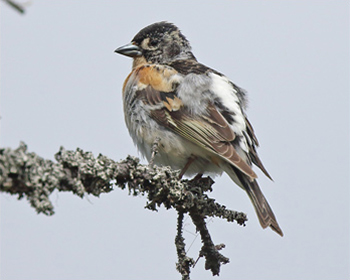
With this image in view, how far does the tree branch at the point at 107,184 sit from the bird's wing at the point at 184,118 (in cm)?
38

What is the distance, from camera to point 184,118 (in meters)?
4.61

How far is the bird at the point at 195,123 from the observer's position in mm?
4344

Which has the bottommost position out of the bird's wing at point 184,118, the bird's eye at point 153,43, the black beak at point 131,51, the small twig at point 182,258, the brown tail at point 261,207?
the small twig at point 182,258

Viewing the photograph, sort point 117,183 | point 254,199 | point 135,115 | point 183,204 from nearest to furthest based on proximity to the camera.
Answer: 1. point 117,183
2. point 183,204
3. point 254,199
4. point 135,115

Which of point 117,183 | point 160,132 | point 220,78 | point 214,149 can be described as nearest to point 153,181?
point 117,183

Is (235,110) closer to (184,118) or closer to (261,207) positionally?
(184,118)

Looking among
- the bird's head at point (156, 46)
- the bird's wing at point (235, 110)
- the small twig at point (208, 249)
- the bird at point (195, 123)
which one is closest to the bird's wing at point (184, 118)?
the bird at point (195, 123)

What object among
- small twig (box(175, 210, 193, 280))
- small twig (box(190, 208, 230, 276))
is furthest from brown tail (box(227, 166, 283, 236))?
small twig (box(175, 210, 193, 280))

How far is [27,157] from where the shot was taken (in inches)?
80.6

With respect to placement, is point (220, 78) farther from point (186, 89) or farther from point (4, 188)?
point (4, 188)

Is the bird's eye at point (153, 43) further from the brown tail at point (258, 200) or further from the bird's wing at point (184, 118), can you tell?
the brown tail at point (258, 200)

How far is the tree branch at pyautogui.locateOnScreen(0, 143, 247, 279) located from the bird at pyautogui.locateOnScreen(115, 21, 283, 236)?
0.35 m

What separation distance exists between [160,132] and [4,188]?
9.05ft

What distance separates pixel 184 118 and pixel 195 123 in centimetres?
13
